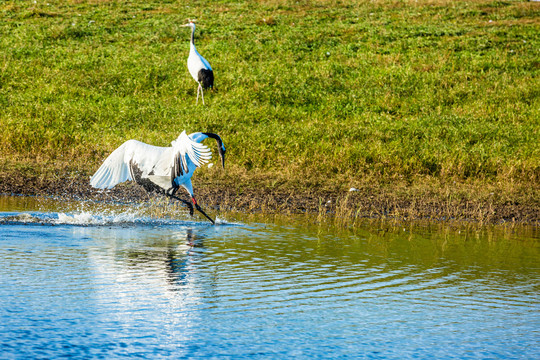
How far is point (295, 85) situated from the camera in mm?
18188

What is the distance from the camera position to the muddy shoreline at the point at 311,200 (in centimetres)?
Result: 1014

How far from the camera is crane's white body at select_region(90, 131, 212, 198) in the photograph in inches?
Result: 313

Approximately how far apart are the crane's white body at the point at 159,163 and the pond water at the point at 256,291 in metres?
0.49

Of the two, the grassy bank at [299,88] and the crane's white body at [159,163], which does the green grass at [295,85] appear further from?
the crane's white body at [159,163]

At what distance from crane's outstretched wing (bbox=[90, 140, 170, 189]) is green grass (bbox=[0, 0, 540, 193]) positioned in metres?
3.10

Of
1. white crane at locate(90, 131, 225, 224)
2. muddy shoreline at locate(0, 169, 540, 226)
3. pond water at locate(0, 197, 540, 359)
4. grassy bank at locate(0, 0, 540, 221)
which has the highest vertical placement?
grassy bank at locate(0, 0, 540, 221)

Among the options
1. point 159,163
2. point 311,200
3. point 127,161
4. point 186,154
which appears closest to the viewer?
point 186,154

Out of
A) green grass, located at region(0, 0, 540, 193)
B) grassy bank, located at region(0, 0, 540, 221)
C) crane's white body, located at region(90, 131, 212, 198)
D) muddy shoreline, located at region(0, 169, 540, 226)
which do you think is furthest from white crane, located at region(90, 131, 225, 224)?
green grass, located at region(0, 0, 540, 193)

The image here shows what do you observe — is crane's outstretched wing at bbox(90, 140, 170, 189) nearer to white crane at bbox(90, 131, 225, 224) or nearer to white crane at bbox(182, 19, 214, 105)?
white crane at bbox(90, 131, 225, 224)

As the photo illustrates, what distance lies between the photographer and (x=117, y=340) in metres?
4.20

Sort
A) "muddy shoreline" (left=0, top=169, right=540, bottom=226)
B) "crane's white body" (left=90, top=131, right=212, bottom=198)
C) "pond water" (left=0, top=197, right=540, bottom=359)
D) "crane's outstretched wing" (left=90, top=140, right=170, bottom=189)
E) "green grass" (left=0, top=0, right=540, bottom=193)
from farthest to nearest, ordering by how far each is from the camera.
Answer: "green grass" (left=0, top=0, right=540, bottom=193) → "muddy shoreline" (left=0, top=169, right=540, bottom=226) → "crane's outstretched wing" (left=90, top=140, right=170, bottom=189) → "crane's white body" (left=90, top=131, right=212, bottom=198) → "pond water" (left=0, top=197, right=540, bottom=359)

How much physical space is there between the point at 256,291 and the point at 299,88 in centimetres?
1292

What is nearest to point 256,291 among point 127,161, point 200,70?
point 127,161

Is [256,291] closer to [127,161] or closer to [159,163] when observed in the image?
[159,163]
